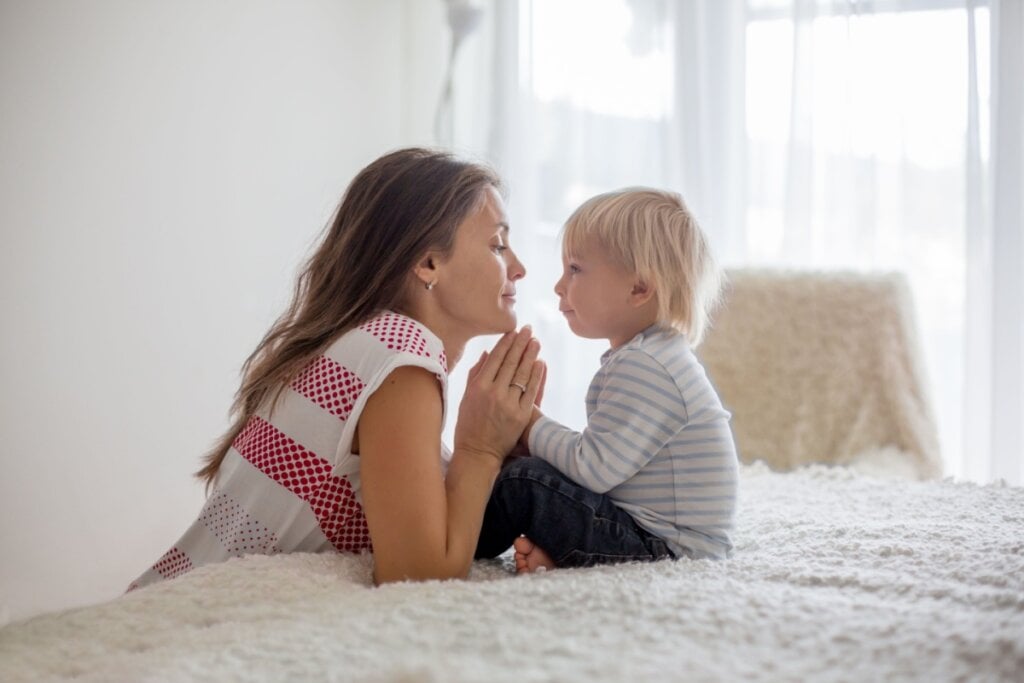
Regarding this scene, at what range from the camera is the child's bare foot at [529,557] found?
4.50 feet

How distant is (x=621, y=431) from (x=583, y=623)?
0.46 m

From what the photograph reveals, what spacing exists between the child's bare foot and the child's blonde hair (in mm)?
388

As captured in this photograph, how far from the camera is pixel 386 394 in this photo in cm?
130

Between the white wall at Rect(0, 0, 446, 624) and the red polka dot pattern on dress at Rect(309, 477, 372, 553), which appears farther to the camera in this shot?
the white wall at Rect(0, 0, 446, 624)

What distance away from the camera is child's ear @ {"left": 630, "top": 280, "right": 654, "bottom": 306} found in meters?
1.56

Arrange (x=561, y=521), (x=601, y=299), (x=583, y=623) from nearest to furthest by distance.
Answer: (x=583, y=623) < (x=561, y=521) < (x=601, y=299)

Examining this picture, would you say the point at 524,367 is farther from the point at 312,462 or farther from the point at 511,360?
the point at 312,462

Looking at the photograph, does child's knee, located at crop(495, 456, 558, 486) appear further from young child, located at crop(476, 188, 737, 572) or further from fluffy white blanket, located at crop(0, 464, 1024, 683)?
fluffy white blanket, located at crop(0, 464, 1024, 683)

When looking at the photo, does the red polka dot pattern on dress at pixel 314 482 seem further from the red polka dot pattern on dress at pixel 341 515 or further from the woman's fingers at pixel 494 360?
the woman's fingers at pixel 494 360

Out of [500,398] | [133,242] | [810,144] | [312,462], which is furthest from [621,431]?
[810,144]

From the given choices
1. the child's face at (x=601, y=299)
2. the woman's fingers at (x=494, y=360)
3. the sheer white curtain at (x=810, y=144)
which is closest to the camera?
the woman's fingers at (x=494, y=360)

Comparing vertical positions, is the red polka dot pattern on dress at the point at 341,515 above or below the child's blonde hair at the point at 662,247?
below

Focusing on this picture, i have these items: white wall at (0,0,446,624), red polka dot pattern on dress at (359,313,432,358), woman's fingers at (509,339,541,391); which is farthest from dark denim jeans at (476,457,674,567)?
white wall at (0,0,446,624)

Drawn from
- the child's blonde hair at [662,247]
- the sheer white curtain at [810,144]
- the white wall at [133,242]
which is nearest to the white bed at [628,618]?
the child's blonde hair at [662,247]
